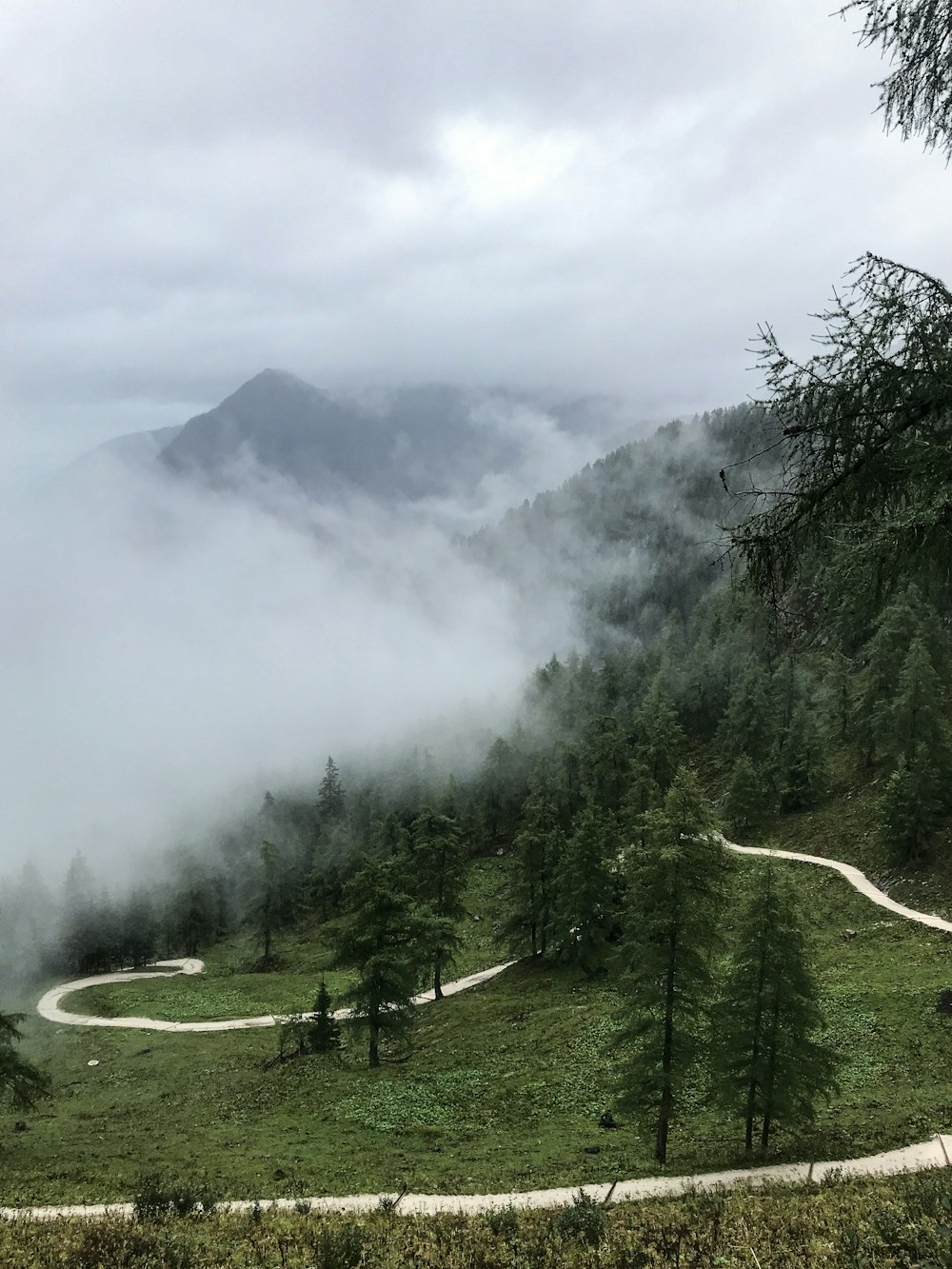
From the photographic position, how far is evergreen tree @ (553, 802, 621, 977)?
5191cm

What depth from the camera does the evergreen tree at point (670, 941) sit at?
73.4 feet

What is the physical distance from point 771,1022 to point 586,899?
3136 centimetres

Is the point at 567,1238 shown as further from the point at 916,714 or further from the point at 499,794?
the point at 499,794

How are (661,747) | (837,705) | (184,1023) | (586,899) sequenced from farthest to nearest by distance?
(837,705)
(661,747)
(184,1023)
(586,899)

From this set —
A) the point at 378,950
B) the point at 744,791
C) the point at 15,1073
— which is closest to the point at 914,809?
the point at 744,791

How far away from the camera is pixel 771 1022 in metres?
21.7

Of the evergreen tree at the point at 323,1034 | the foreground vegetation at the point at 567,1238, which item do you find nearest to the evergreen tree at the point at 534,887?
the evergreen tree at the point at 323,1034

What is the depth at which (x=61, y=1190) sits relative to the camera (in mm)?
19891

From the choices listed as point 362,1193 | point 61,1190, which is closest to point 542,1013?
point 362,1193

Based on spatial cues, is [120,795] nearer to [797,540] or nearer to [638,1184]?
[638,1184]

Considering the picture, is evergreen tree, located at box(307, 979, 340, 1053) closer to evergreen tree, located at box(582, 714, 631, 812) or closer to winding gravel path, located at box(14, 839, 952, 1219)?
winding gravel path, located at box(14, 839, 952, 1219)

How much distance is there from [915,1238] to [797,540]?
912 centimetres

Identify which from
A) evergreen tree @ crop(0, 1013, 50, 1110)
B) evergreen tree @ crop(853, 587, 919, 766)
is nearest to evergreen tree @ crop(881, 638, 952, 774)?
evergreen tree @ crop(853, 587, 919, 766)

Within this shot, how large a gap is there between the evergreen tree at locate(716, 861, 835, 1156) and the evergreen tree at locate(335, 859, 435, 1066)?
2166 centimetres
